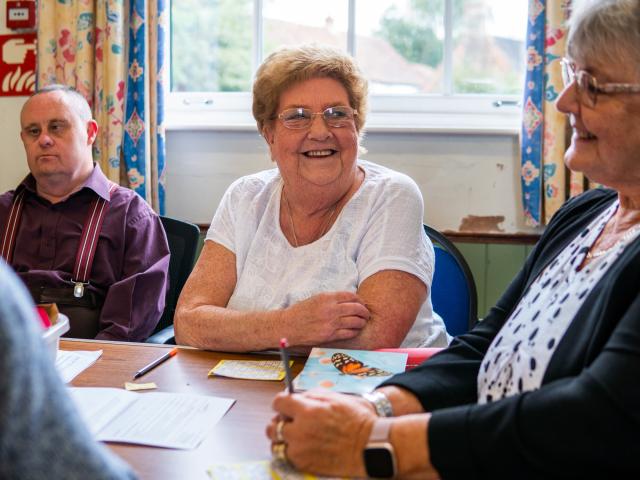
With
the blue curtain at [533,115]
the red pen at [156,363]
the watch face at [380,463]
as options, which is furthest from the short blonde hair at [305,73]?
the watch face at [380,463]

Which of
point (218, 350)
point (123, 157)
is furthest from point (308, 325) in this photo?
point (123, 157)

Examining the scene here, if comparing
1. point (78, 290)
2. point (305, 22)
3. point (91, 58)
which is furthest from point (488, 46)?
point (78, 290)

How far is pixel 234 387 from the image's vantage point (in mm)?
1382

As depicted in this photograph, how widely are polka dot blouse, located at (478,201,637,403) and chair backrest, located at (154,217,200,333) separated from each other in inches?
57.2

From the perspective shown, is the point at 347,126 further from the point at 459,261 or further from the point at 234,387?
the point at 234,387

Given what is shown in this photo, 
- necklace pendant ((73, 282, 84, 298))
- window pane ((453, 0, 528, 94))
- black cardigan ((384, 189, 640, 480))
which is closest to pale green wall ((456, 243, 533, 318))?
window pane ((453, 0, 528, 94))

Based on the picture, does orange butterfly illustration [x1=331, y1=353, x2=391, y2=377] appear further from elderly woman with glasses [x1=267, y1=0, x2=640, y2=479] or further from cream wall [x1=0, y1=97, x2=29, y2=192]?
Result: cream wall [x1=0, y1=97, x2=29, y2=192]

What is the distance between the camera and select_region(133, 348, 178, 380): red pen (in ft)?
4.76

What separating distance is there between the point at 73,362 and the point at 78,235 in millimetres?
1095

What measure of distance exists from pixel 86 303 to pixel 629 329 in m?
1.88

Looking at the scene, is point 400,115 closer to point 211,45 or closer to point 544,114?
point 544,114

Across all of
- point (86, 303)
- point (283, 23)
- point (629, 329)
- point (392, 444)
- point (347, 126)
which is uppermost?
point (283, 23)

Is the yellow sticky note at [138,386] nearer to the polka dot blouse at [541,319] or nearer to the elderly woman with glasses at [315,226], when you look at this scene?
the elderly woman with glasses at [315,226]

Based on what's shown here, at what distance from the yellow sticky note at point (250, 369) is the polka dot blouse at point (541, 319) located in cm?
40
